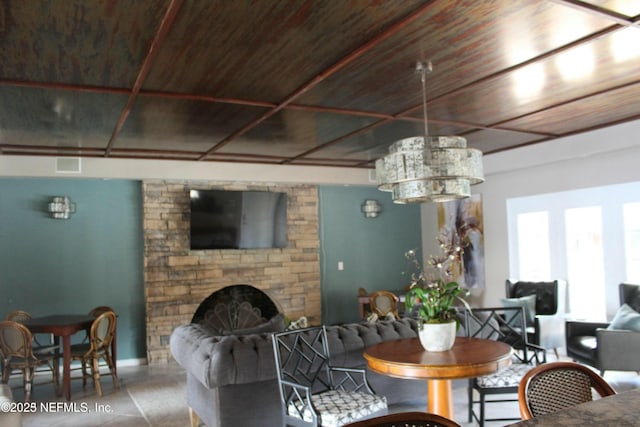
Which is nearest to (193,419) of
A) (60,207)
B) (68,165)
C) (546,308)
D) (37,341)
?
(37,341)

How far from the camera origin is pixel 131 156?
6.76 meters

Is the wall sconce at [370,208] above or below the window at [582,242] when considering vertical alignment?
above

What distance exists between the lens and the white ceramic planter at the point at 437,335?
11.2 ft

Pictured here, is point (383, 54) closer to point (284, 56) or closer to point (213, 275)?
point (284, 56)

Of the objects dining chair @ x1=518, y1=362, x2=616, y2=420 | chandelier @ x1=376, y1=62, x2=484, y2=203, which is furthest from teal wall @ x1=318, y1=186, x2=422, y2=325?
dining chair @ x1=518, y1=362, x2=616, y2=420

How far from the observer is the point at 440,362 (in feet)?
10.2

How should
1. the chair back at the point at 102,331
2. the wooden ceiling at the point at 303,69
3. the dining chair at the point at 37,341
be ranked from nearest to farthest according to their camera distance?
1. the wooden ceiling at the point at 303,69
2. the chair back at the point at 102,331
3. the dining chair at the point at 37,341

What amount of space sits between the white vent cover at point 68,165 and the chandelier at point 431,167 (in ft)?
14.5

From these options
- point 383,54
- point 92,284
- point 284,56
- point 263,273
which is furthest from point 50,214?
point 383,54

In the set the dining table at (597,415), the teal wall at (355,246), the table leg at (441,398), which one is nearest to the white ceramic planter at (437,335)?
the table leg at (441,398)

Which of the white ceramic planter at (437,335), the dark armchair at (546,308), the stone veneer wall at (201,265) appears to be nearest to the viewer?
the white ceramic planter at (437,335)

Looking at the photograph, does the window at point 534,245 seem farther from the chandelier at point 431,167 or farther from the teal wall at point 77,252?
the teal wall at point 77,252

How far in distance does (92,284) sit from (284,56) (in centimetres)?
474

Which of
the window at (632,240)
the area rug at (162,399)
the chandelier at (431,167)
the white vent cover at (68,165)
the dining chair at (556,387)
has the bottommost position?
the area rug at (162,399)
